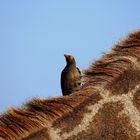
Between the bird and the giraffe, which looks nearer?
the giraffe

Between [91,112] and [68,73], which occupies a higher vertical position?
[68,73]

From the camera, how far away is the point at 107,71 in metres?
5.12

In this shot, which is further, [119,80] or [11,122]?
[119,80]

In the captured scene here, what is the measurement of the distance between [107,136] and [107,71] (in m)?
0.77

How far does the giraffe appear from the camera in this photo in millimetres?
4695

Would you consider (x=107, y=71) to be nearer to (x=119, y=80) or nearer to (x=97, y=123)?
(x=119, y=80)

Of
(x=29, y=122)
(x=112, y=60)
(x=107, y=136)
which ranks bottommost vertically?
(x=107, y=136)

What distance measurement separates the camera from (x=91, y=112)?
16.0 feet

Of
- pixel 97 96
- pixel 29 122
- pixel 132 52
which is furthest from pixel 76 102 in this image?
pixel 132 52

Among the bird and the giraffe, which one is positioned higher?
the bird

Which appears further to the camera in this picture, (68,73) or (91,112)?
(68,73)

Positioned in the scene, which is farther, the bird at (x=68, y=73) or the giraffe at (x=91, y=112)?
the bird at (x=68, y=73)

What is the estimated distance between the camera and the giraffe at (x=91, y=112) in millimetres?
4695

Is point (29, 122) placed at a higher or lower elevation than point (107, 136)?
higher
